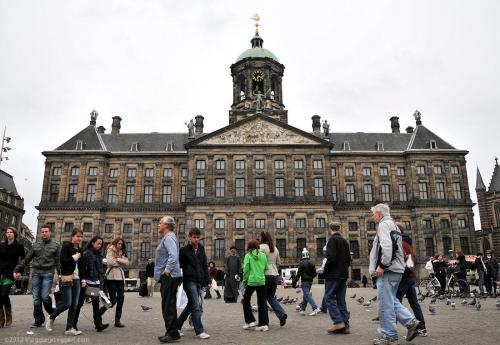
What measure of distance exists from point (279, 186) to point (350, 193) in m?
9.54

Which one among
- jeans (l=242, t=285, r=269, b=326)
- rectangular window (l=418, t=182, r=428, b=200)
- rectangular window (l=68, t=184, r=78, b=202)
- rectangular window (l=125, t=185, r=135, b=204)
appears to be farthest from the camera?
rectangular window (l=125, t=185, r=135, b=204)

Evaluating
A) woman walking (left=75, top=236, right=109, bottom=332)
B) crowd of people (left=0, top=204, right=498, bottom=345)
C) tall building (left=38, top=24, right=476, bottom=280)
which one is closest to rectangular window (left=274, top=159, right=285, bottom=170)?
tall building (left=38, top=24, right=476, bottom=280)

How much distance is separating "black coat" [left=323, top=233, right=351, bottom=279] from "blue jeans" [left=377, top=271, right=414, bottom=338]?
1.52m

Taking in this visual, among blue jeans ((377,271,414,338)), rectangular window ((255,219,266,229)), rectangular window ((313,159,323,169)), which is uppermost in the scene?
rectangular window ((313,159,323,169))

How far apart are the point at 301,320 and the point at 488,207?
5994 cm

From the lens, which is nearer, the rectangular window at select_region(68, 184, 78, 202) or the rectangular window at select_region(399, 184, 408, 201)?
the rectangular window at select_region(68, 184, 78, 202)

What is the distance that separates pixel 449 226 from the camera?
Answer: 1909 inches

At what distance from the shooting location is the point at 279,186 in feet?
154

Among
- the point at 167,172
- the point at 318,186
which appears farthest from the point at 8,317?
the point at 167,172

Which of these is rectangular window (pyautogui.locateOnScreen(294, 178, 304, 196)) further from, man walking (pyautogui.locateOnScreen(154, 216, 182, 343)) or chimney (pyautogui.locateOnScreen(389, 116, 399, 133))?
man walking (pyautogui.locateOnScreen(154, 216, 182, 343))

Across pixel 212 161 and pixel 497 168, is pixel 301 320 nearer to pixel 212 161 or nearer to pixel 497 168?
pixel 212 161

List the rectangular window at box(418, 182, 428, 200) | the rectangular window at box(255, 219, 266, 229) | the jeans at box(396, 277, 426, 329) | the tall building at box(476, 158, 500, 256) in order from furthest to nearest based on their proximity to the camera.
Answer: the tall building at box(476, 158, 500, 256) < the rectangular window at box(418, 182, 428, 200) < the rectangular window at box(255, 219, 266, 229) < the jeans at box(396, 277, 426, 329)

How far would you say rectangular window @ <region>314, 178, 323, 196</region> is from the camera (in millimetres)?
46688

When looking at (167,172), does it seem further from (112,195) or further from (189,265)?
(189,265)
